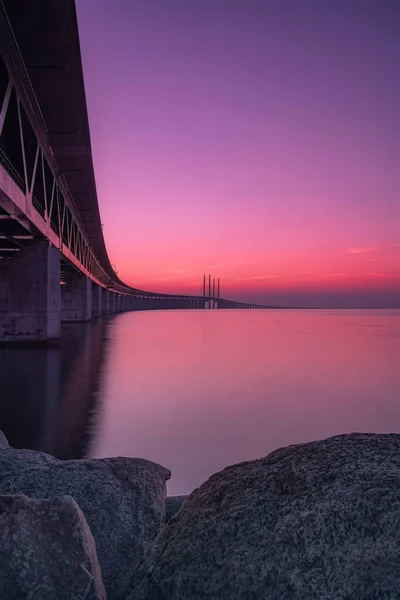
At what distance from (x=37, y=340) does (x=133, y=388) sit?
1280 cm

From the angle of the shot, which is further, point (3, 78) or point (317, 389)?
point (3, 78)

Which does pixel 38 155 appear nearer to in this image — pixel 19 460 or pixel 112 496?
pixel 19 460

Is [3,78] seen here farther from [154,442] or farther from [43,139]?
[154,442]

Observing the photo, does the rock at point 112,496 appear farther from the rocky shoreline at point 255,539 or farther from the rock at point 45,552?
the rock at point 45,552

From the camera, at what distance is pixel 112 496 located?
3852 millimetres

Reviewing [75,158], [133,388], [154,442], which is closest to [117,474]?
[154,442]

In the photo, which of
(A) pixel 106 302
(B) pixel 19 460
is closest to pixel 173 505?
(B) pixel 19 460

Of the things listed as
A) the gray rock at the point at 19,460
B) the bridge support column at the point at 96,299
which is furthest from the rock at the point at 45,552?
the bridge support column at the point at 96,299

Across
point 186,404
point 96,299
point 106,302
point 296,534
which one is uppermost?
point 96,299

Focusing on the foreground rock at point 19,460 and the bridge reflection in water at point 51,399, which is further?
→ the bridge reflection in water at point 51,399

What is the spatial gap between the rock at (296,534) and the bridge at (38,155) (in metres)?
14.7

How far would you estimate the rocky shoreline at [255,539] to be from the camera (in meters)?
2.09

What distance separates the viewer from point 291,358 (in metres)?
22.8

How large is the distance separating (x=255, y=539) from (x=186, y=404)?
9.39 meters
